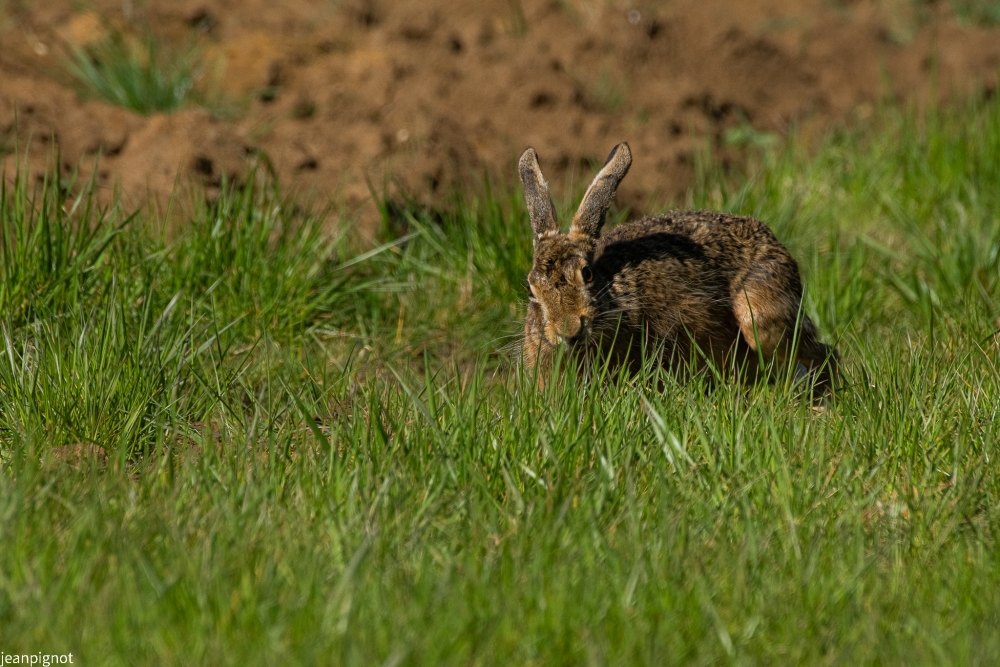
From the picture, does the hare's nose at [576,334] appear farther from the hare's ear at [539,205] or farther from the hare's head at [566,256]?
the hare's ear at [539,205]

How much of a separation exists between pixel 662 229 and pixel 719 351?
0.56m

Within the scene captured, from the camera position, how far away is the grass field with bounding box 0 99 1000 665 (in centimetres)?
319

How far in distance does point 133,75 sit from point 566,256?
9.96ft

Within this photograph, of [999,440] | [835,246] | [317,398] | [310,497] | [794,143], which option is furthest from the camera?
[794,143]

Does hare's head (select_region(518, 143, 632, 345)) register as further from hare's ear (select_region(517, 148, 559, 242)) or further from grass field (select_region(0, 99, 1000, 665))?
grass field (select_region(0, 99, 1000, 665))

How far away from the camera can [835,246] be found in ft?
20.9

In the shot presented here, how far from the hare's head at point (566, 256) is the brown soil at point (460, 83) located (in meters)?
1.23

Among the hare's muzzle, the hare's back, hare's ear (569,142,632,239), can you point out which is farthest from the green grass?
the hare's muzzle

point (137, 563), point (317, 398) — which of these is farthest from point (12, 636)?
point (317, 398)

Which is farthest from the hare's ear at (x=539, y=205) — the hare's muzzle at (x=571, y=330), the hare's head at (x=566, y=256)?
the hare's muzzle at (x=571, y=330)

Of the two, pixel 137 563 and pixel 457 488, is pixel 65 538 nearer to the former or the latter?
pixel 137 563

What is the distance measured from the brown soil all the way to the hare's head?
123 centimetres

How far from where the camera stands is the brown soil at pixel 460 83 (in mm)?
6586

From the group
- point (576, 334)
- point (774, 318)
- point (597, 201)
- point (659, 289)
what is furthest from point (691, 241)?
point (576, 334)
